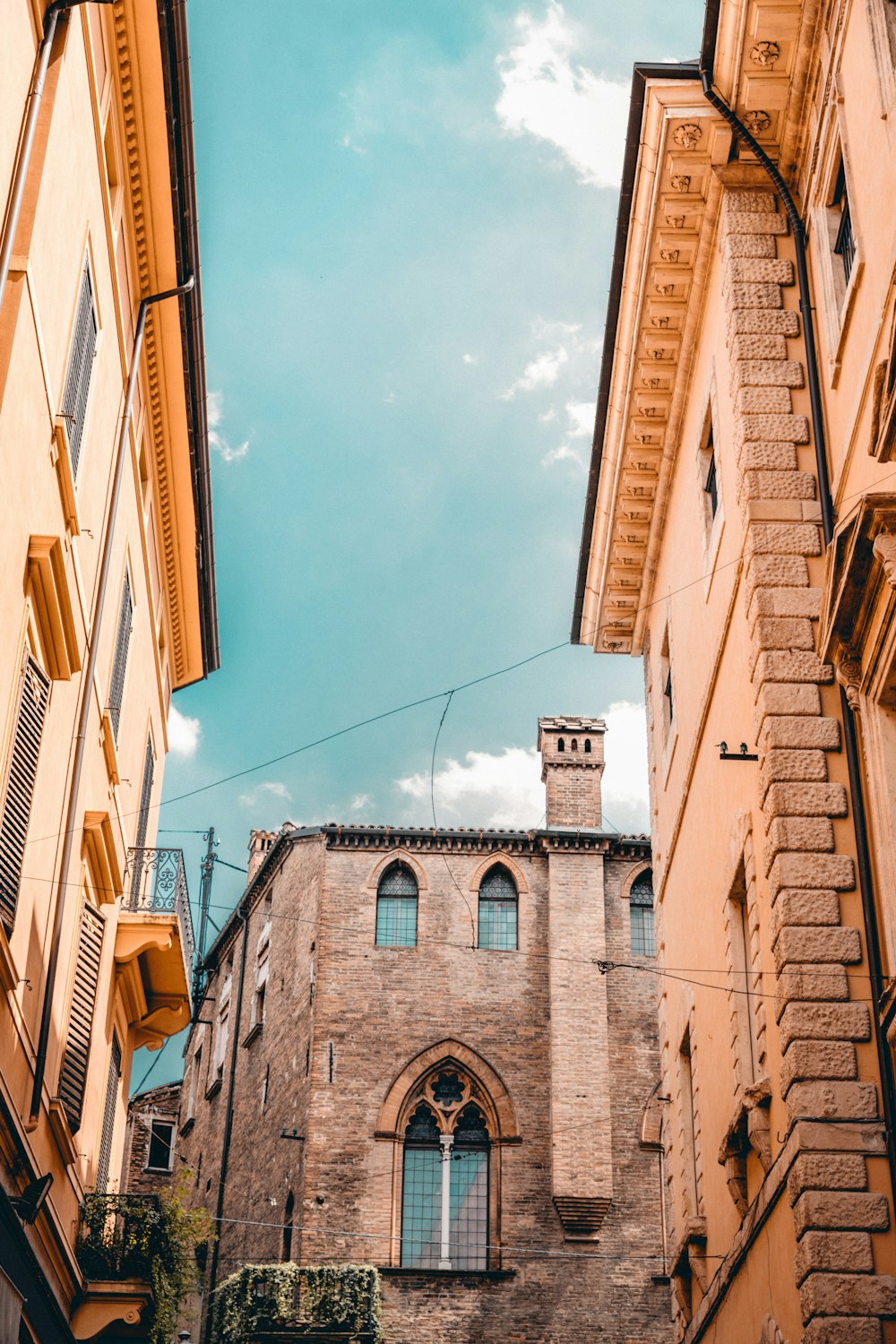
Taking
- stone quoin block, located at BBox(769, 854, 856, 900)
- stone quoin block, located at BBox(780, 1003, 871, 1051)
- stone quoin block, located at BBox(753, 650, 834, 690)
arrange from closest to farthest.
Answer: stone quoin block, located at BBox(780, 1003, 871, 1051), stone quoin block, located at BBox(769, 854, 856, 900), stone quoin block, located at BBox(753, 650, 834, 690)

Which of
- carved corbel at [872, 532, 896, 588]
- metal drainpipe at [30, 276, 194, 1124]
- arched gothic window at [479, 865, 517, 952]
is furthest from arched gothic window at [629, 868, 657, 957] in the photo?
carved corbel at [872, 532, 896, 588]

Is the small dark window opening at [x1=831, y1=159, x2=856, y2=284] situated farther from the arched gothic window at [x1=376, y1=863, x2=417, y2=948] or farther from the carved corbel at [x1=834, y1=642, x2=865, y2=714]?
the arched gothic window at [x1=376, y1=863, x2=417, y2=948]

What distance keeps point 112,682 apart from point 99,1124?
15.1 feet

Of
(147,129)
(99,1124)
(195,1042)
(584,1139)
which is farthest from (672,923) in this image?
(195,1042)

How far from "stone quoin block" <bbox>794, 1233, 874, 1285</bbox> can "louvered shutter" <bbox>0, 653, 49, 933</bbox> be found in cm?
531

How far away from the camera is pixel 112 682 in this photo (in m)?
15.5

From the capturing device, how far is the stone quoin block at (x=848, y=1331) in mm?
9352

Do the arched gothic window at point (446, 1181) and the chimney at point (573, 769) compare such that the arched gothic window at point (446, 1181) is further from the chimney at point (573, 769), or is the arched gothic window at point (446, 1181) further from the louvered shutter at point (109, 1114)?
the louvered shutter at point (109, 1114)

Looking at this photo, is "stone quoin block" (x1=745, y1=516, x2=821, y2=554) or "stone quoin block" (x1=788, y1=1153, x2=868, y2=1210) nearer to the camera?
"stone quoin block" (x1=788, y1=1153, x2=868, y2=1210)

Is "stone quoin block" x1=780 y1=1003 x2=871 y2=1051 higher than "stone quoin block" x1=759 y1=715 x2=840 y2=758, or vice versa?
"stone quoin block" x1=759 y1=715 x2=840 y2=758

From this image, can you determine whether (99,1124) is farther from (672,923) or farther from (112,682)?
(672,923)

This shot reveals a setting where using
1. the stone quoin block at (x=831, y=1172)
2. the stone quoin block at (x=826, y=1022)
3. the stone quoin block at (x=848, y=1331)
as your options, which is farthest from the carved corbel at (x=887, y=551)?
the stone quoin block at (x=848, y=1331)

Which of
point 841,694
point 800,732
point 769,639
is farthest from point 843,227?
point 800,732

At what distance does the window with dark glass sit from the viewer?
31156 mm
